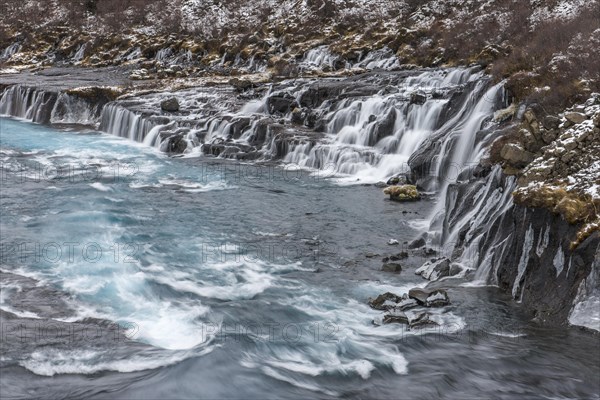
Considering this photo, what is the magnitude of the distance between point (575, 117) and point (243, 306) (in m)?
8.03

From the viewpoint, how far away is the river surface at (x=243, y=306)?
29.1 feet

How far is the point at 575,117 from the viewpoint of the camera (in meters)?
13.0

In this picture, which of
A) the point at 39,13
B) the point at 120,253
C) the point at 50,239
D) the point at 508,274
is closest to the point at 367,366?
the point at 508,274

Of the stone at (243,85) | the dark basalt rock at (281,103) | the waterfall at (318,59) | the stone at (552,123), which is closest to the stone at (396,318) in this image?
the stone at (552,123)

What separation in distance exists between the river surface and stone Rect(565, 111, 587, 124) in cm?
421

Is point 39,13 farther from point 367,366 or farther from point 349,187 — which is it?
point 367,366

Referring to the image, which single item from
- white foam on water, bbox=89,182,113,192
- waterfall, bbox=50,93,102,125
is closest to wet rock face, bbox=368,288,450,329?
white foam on water, bbox=89,182,113,192

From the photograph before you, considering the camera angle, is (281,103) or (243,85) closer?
(281,103)

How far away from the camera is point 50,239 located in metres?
14.9

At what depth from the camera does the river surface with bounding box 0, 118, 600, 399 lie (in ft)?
29.1

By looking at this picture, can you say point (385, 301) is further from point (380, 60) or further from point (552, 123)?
point (380, 60)

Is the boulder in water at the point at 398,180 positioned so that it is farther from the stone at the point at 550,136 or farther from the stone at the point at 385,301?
the stone at the point at 385,301

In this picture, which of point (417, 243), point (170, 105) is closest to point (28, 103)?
point (170, 105)

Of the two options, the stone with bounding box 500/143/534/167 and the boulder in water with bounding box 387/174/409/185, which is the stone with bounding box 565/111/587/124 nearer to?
the stone with bounding box 500/143/534/167
